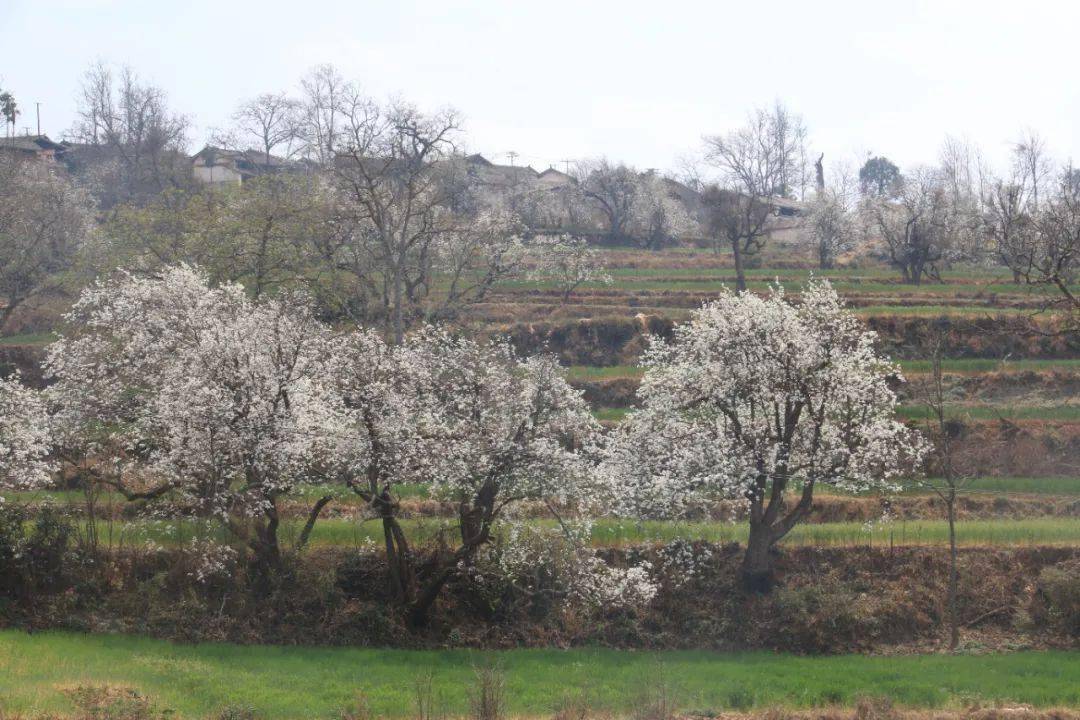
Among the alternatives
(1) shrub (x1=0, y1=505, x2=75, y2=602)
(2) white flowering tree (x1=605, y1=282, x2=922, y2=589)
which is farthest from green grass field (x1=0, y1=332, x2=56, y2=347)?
(2) white flowering tree (x1=605, y1=282, x2=922, y2=589)

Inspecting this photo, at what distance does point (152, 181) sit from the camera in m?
85.2

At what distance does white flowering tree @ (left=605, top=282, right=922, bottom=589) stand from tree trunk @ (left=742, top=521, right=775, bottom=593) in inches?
1.2

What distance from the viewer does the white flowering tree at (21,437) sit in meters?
28.1

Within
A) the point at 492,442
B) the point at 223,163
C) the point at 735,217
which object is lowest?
the point at 492,442

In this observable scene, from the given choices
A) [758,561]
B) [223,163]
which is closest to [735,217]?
[758,561]

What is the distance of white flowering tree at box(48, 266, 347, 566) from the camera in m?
26.9

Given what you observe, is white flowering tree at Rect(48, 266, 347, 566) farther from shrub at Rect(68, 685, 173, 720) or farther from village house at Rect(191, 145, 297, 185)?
village house at Rect(191, 145, 297, 185)

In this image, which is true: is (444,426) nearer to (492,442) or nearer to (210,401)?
(492,442)

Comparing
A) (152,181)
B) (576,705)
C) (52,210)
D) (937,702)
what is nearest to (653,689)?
(576,705)

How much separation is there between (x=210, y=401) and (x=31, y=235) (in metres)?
34.2

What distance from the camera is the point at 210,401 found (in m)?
26.9

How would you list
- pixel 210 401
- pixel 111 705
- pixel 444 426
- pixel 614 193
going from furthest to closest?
Result: pixel 614 193 → pixel 444 426 → pixel 210 401 → pixel 111 705

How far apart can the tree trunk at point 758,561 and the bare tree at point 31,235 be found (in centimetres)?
3611

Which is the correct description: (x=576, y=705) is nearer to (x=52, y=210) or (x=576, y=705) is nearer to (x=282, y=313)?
(x=282, y=313)
